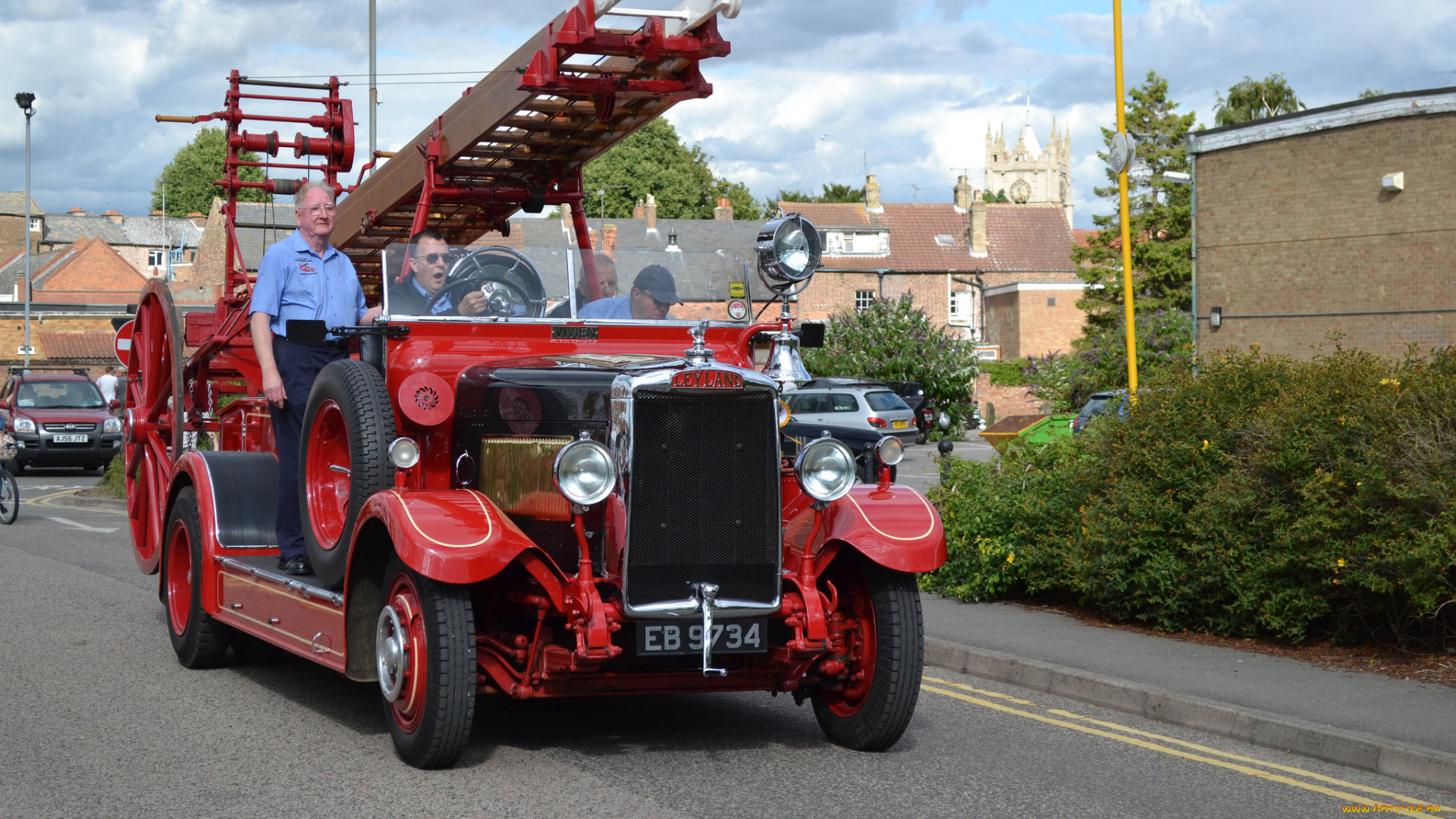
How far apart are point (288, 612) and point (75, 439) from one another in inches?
902

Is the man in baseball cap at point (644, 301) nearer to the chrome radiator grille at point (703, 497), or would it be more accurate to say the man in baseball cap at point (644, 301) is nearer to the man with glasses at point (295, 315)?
the man with glasses at point (295, 315)

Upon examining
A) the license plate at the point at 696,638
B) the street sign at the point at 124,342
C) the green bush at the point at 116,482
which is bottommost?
the green bush at the point at 116,482

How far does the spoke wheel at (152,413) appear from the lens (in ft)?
30.5

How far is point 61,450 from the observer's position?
27.0 metres

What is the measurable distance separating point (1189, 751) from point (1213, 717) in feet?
1.61

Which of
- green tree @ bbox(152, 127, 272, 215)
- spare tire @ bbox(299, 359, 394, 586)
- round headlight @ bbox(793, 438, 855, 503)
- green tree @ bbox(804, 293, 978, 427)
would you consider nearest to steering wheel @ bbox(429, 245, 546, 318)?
spare tire @ bbox(299, 359, 394, 586)

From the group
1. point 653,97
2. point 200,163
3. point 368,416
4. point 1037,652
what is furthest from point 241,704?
point 200,163

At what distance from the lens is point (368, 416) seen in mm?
6168

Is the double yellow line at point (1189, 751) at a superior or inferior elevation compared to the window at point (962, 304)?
inferior

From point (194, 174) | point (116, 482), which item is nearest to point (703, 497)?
point (116, 482)

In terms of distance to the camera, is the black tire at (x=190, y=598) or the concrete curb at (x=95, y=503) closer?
the black tire at (x=190, y=598)

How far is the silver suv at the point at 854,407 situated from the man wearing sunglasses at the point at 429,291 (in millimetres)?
25403

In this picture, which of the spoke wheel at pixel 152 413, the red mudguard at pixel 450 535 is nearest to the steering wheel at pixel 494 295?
the red mudguard at pixel 450 535

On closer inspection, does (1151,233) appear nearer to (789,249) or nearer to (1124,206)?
(1124,206)
